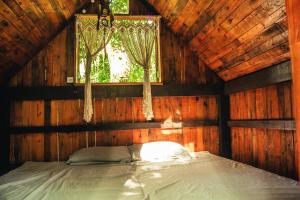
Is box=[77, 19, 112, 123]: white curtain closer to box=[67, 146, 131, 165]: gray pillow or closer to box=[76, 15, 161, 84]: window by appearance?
box=[76, 15, 161, 84]: window

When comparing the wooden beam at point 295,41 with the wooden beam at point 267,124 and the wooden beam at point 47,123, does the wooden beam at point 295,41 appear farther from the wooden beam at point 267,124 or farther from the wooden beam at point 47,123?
the wooden beam at point 47,123

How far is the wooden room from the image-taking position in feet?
8.13

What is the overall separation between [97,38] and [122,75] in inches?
25.9

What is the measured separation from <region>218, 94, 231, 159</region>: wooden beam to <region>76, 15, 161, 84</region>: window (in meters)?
1.06

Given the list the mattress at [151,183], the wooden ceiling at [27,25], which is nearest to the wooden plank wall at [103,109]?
the wooden ceiling at [27,25]

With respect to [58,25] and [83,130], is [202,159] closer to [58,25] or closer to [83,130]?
[83,130]

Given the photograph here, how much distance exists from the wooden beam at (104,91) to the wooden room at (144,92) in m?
0.01

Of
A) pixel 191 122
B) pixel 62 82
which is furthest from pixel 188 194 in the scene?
pixel 62 82

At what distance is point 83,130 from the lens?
3482 mm

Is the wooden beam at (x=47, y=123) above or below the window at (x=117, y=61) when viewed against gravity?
below

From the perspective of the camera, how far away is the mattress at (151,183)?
170 centimetres

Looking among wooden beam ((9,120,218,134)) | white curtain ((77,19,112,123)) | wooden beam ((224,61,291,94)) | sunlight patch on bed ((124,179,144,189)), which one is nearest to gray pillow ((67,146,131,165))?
wooden beam ((9,120,218,134))

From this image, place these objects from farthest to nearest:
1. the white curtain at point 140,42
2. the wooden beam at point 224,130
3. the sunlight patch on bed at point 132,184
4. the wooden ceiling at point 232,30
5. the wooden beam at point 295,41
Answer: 1. the wooden beam at point 224,130
2. the white curtain at point 140,42
3. the wooden ceiling at point 232,30
4. the sunlight patch on bed at point 132,184
5. the wooden beam at point 295,41

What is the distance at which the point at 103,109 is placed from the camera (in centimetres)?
359
